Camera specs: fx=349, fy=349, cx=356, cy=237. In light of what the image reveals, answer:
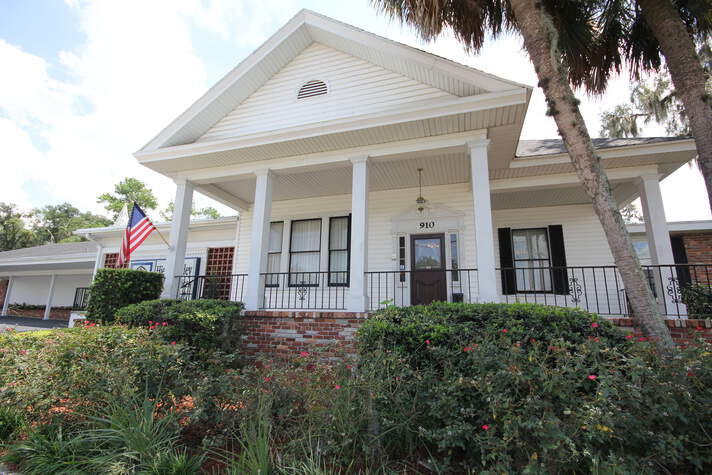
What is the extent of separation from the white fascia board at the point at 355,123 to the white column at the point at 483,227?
77 cm

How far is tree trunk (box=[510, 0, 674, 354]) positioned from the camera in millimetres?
4285

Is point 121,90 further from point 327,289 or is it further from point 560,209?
point 560,209

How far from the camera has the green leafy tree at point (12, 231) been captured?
33.2 metres

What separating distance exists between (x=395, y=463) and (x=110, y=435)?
247 centimetres

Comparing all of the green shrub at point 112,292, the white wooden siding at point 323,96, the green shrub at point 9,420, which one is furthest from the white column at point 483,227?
the green shrub at point 112,292

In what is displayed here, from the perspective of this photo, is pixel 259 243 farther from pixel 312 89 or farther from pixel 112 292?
pixel 312 89

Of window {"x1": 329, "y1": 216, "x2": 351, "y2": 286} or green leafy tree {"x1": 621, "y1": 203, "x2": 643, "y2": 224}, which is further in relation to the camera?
green leafy tree {"x1": 621, "y1": 203, "x2": 643, "y2": 224}

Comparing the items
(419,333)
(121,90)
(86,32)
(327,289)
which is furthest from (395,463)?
(86,32)

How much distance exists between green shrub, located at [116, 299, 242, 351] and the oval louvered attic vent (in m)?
4.89

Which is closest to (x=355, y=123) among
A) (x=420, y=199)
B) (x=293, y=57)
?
(x=420, y=199)

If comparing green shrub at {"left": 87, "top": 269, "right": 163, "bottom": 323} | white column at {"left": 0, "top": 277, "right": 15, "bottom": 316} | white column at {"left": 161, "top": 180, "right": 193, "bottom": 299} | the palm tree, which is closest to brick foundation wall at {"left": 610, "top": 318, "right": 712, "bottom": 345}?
the palm tree

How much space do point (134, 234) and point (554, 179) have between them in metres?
9.52

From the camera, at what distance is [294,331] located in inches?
258

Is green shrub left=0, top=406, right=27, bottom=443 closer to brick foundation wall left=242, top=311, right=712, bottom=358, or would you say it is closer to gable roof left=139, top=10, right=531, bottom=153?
brick foundation wall left=242, top=311, right=712, bottom=358
